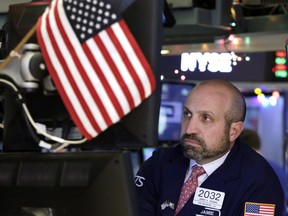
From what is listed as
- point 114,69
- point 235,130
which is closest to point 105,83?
point 114,69

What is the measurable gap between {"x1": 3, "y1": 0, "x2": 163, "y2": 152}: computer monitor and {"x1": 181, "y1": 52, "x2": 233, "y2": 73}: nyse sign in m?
1.88

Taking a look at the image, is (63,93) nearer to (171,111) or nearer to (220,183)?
(220,183)

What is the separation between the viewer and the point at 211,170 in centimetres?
281

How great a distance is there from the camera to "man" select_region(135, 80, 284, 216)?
2641 millimetres

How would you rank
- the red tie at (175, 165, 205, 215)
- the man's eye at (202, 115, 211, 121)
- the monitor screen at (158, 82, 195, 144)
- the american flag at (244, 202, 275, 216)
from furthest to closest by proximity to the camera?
the monitor screen at (158, 82, 195, 144), the man's eye at (202, 115, 211, 121), the red tie at (175, 165, 205, 215), the american flag at (244, 202, 275, 216)

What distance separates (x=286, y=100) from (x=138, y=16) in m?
8.06

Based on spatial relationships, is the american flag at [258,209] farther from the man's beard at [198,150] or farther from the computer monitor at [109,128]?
the computer monitor at [109,128]

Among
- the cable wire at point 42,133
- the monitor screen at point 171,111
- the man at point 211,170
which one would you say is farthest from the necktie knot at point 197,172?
the monitor screen at point 171,111

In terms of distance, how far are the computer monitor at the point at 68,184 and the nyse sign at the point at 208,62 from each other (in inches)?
80.5

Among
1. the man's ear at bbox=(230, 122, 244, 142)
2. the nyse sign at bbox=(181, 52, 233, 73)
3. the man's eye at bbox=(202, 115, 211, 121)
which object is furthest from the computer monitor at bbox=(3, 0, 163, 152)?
the nyse sign at bbox=(181, 52, 233, 73)

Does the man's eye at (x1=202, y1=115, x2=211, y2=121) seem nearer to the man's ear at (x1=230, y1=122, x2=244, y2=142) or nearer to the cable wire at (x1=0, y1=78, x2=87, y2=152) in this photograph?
the man's ear at (x1=230, y1=122, x2=244, y2=142)

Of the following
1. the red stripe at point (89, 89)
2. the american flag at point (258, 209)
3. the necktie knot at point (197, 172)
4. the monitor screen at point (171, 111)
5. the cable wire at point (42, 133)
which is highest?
the red stripe at point (89, 89)

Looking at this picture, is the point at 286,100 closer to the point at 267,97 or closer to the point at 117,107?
the point at 267,97

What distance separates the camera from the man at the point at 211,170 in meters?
2.64
